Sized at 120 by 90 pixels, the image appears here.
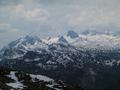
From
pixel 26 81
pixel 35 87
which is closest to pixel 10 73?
pixel 26 81

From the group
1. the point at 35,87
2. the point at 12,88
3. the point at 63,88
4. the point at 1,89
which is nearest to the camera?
the point at 1,89

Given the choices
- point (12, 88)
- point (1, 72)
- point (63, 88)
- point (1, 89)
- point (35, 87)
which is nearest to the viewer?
point (1, 89)

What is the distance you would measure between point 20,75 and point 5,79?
1073cm

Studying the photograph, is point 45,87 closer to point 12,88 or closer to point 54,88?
point 54,88

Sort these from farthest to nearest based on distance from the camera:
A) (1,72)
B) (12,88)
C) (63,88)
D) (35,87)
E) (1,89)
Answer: (1,72), (63,88), (35,87), (12,88), (1,89)

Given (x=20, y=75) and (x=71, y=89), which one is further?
(x=20, y=75)

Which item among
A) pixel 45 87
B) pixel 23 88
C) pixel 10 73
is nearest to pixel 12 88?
pixel 23 88

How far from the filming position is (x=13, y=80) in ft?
421

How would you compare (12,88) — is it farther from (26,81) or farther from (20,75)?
(20,75)

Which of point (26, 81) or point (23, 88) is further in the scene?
point (26, 81)

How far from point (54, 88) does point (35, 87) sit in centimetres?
835

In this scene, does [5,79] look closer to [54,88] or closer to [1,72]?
[1,72]

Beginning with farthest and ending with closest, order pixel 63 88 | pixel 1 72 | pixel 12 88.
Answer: pixel 1 72 → pixel 63 88 → pixel 12 88

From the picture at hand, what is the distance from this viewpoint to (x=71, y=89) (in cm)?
12275
